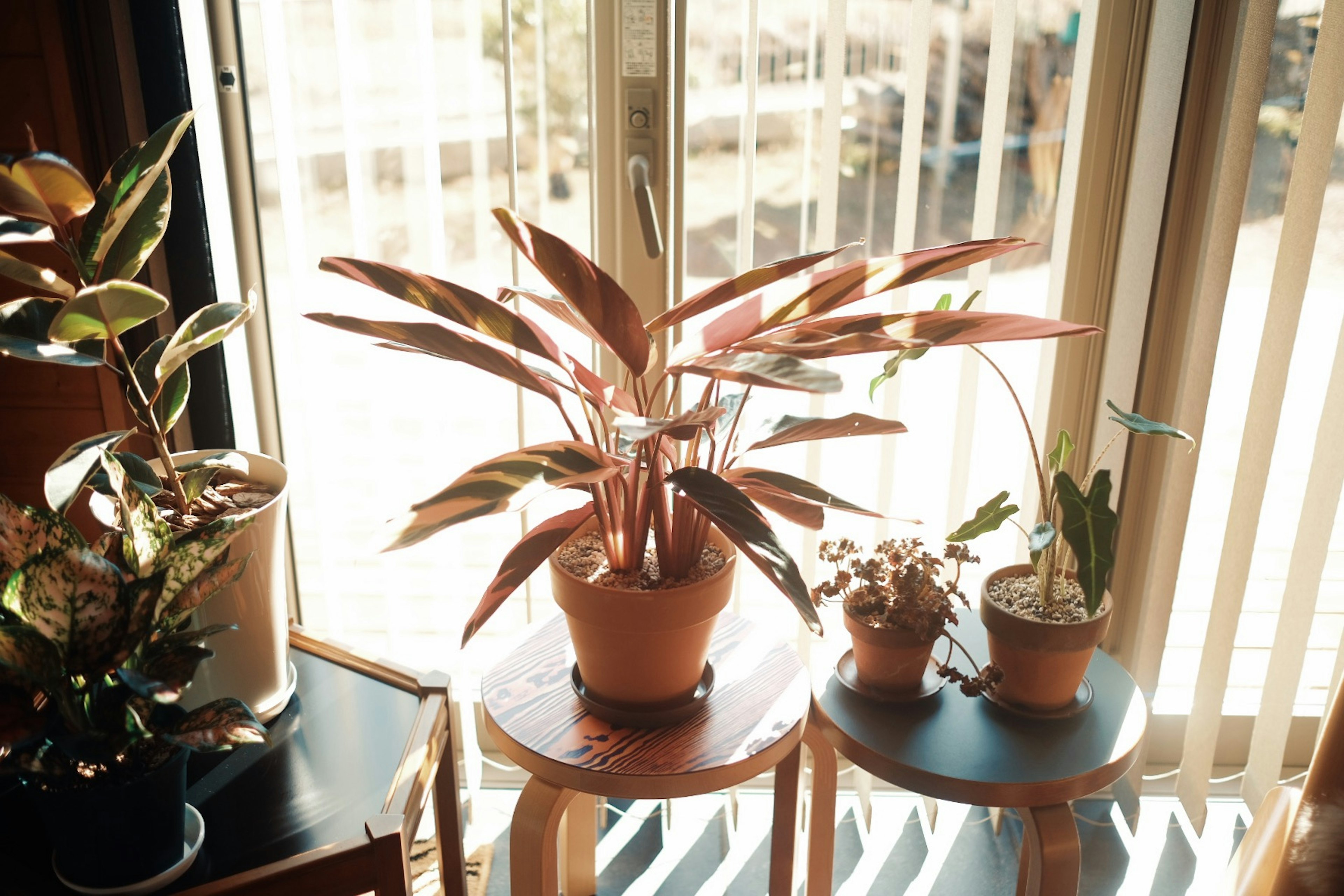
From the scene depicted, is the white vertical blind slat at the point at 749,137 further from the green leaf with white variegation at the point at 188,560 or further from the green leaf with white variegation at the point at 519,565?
the green leaf with white variegation at the point at 188,560

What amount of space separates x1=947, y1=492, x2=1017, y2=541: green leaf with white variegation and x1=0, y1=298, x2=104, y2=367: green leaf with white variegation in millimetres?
998

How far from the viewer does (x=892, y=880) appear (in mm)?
1789

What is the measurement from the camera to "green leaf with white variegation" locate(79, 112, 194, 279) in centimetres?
104

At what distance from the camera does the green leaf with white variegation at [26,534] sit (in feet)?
3.07

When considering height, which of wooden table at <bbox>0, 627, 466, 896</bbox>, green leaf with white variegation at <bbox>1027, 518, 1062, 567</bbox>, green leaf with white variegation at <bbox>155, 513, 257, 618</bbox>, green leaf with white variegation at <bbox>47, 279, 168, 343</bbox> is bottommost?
wooden table at <bbox>0, 627, 466, 896</bbox>

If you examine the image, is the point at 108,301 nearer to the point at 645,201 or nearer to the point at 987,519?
the point at 645,201

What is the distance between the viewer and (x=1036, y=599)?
4.36 ft

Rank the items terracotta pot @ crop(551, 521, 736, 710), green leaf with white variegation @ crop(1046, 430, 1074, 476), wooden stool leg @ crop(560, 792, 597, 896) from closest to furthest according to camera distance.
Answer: terracotta pot @ crop(551, 521, 736, 710)
green leaf with white variegation @ crop(1046, 430, 1074, 476)
wooden stool leg @ crop(560, 792, 597, 896)

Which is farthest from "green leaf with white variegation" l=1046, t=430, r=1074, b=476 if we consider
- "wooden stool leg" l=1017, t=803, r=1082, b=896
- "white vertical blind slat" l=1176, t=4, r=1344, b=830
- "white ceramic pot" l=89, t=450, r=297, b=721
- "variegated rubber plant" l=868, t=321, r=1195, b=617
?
"white ceramic pot" l=89, t=450, r=297, b=721

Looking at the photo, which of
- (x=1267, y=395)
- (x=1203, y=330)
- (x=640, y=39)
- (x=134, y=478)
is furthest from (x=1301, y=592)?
(x=134, y=478)

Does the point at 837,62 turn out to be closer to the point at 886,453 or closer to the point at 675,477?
the point at 886,453

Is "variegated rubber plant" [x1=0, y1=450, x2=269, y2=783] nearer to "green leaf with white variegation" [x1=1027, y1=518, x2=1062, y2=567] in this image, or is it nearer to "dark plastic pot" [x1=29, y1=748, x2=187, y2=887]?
"dark plastic pot" [x1=29, y1=748, x2=187, y2=887]

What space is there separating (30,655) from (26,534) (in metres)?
0.13

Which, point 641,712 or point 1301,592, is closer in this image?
point 641,712
